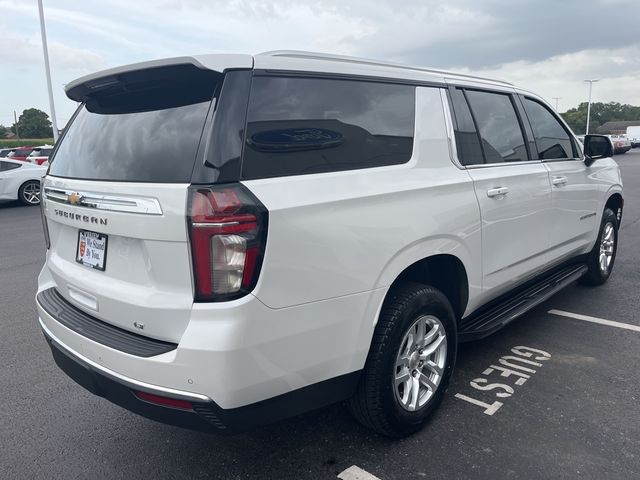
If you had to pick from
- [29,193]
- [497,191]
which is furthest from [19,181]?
[497,191]

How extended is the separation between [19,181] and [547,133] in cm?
1425

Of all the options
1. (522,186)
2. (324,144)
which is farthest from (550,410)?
(324,144)

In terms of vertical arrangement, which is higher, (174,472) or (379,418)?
(379,418)

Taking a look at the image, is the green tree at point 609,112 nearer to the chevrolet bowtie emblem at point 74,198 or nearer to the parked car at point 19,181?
the parked car at point 19,181

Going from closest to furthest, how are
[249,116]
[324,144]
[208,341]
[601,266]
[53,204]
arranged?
1. [208,341]
2. [249,116]
3. [324,144]
4. [53,204]
5. [601,266]

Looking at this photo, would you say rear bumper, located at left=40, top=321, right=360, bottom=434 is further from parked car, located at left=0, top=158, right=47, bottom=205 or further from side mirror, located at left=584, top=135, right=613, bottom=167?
parked car, located at left=0, top=158, right=47, bottom=205

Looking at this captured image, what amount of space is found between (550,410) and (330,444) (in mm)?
1327

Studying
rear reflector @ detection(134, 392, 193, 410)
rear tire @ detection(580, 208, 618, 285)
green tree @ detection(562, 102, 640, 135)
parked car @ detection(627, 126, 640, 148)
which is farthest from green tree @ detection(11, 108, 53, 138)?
green tree @ detection(562, 102, 640, 135)

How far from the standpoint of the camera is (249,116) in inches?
83.9

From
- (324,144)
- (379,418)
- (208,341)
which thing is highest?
(324,144)

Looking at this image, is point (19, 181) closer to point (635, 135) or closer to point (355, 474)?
point (355, 474)

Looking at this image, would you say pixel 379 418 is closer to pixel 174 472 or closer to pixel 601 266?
pixel 174 472

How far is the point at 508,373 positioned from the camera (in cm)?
357

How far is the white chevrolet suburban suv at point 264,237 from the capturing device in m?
2.04
